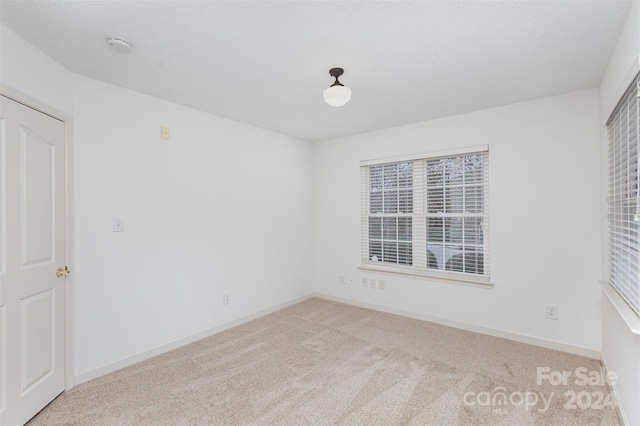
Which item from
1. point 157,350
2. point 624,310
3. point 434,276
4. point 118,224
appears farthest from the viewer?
point 434,276

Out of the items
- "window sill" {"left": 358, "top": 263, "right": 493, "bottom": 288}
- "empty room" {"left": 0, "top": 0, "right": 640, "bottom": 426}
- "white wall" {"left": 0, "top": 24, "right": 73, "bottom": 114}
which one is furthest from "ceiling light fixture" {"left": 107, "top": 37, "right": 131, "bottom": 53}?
"window sill" {"left": 358, "top": 263, "right": 493, "bottom": 288}

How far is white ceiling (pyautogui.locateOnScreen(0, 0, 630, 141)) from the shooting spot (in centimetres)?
174

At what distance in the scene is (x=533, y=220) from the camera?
317 cm

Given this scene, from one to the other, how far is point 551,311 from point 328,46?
10.7ft

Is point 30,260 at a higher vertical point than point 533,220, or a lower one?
lower

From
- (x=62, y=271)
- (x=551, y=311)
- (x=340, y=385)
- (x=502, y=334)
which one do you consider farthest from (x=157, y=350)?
(x=551, y=311)

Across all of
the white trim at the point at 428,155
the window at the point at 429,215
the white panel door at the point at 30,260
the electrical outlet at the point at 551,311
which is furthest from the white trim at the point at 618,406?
the white panel door at the point at 30,260

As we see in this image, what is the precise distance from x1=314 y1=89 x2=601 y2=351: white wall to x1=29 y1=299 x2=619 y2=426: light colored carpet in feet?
1.06

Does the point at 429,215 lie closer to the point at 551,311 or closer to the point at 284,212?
the point at 551,311

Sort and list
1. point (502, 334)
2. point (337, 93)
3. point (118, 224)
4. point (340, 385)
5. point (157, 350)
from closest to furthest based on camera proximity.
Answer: point (337, 93), point (340, 385), point (118, 224), point (157, 350), point (502, 334)

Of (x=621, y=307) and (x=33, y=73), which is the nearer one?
(x=621, y=307)

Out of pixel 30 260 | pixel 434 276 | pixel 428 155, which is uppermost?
pixel 428 155

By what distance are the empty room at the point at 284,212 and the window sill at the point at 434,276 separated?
3 centimetres

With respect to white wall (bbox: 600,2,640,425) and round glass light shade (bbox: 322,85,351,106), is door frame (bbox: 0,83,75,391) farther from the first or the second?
white wall (bbox: 600,2,640,425)
